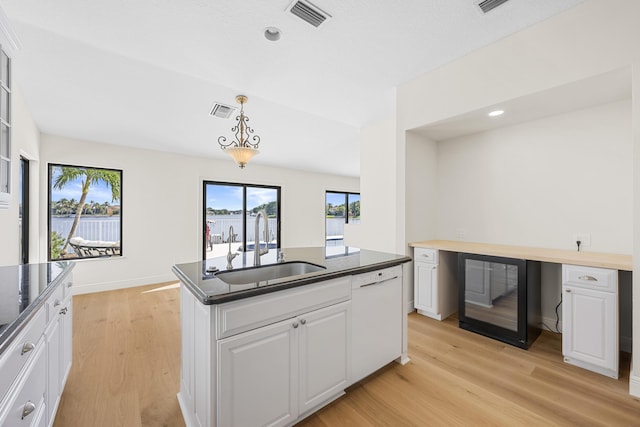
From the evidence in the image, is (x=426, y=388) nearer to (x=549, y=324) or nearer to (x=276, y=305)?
(x=276, y=305)

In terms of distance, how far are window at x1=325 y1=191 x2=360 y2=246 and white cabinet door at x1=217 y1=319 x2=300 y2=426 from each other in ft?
20.2

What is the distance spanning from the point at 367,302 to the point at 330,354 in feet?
1.44

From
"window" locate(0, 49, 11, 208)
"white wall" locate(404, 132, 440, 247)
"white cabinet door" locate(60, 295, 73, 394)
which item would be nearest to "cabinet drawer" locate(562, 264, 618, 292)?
"white wall" locate(404, 132, 440, 247)

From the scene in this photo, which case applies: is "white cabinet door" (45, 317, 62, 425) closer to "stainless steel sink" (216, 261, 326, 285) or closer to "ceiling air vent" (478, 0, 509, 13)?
"stainless steel sink" (216, 261, 326, 285)

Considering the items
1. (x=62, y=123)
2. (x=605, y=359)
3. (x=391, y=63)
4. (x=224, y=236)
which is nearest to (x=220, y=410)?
(x=605, y=359)

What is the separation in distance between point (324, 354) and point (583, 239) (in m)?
2.71

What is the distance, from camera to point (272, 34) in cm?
230

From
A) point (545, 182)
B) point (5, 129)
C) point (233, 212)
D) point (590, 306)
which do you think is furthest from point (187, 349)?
point (233, 212)

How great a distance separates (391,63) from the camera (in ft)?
9.12

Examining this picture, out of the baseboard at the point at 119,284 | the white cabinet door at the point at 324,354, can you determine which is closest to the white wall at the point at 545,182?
the white cabinet door at the point at 324,354

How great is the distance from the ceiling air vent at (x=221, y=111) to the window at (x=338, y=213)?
424cm

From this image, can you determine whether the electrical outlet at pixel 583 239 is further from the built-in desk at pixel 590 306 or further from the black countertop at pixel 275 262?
the black countertop at pixel 275 262

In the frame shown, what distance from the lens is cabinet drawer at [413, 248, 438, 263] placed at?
308 cm

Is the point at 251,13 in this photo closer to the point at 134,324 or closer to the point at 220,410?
the point at 220,410
